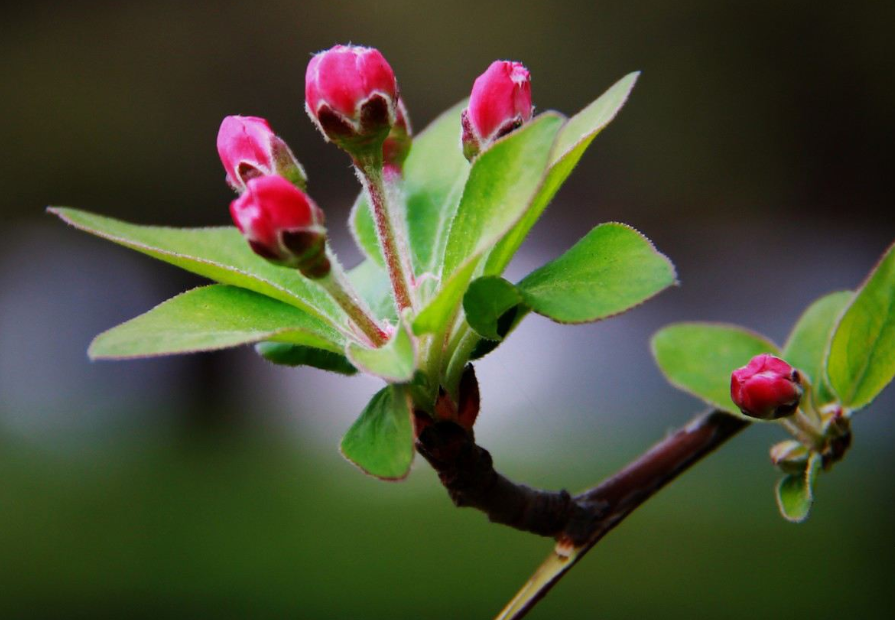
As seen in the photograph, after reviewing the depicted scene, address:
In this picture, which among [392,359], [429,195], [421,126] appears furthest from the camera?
[421,126]

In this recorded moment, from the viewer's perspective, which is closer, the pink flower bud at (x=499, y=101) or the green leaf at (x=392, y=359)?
the green leaf at (x=392, y=359)

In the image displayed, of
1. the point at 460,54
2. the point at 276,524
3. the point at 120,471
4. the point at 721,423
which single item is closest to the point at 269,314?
the point at 721,423

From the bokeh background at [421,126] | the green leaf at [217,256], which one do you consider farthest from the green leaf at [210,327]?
the bokeh background at [421,126]

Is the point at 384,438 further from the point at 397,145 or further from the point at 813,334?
the point at 813,334

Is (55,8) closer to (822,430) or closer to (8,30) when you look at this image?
(8,30)

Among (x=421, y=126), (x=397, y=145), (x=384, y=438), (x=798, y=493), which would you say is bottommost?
(x=421, y=126)

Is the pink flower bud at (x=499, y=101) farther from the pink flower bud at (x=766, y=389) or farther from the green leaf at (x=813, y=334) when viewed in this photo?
the green leaf at (x=813, y=334)

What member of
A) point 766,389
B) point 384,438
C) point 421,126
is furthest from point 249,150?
point 421,126
